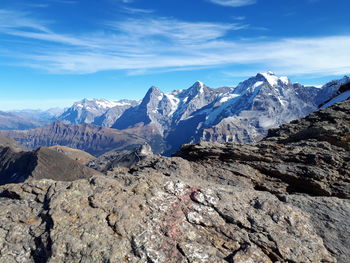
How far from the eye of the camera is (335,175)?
17656mm

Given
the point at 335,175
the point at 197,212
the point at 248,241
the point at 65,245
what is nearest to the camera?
the point at 65,245

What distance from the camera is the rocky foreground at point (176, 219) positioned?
36.4 feet

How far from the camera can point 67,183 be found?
47.7ft

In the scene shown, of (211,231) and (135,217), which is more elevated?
(135,217)

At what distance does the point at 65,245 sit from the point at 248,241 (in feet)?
26.0

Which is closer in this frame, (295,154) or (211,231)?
(211,231)

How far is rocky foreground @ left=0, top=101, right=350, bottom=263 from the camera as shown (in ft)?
36.4

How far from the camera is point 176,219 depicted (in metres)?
12.7

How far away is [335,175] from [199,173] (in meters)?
8.96

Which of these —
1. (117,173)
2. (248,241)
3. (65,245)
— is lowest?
(248,241)

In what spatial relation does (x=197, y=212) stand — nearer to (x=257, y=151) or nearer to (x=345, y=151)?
(x=257, y=151)

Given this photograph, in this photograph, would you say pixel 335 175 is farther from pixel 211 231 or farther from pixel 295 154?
pixel 211 231

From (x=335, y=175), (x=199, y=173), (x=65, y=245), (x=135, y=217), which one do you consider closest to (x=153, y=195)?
(x=135, y=217)

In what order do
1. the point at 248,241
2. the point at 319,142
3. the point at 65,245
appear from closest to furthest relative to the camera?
the point at 65,245 → the point at 248,241 → the point at 319,142
